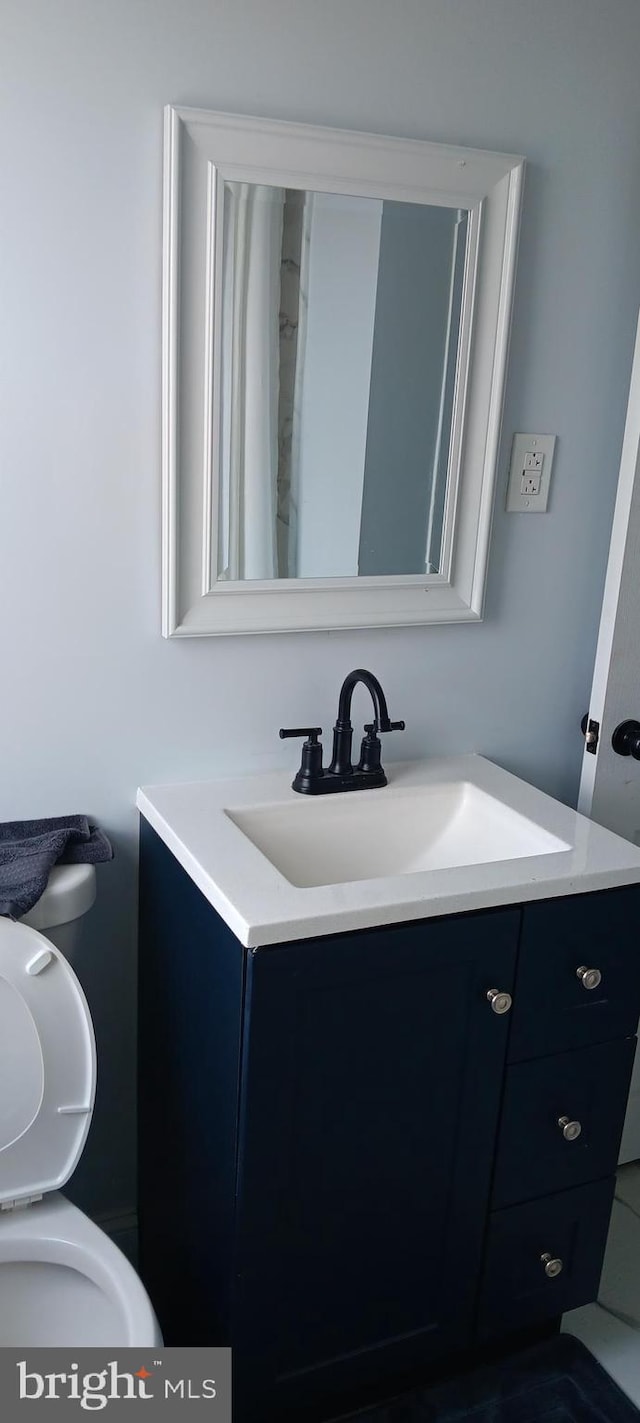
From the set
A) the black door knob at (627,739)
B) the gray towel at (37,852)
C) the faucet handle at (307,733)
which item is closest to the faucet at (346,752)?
the faucet handle at (307,733)

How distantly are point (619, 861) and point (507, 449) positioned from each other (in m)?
0.69

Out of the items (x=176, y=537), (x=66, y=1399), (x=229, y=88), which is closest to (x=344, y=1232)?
(x=66, y=1399)

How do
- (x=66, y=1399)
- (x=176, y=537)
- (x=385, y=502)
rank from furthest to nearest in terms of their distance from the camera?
1. (x=385, y=502)
2. (x=176, y=537)
3. (x=66, y=1399)

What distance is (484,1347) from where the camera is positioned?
1.70 metres

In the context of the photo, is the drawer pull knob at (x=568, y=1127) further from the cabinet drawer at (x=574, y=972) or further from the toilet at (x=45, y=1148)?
the toilet at (x=45, y=1148)

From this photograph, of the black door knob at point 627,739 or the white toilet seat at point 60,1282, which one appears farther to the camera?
the black door knob at point 627,739

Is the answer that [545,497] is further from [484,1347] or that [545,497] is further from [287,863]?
[484,1347]

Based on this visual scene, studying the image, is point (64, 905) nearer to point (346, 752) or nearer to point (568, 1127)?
point (346, 752)

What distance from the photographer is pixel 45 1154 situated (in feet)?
4.66

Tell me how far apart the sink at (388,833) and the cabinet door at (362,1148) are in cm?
23

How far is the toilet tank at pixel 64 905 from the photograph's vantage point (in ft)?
4.72

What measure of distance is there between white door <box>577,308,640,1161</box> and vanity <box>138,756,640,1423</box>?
215 millimetres

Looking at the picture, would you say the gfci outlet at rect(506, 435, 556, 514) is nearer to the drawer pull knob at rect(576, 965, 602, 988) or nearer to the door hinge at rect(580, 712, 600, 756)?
the door hinge at rect(580, 712, 600, 756)

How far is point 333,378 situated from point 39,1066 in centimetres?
101
